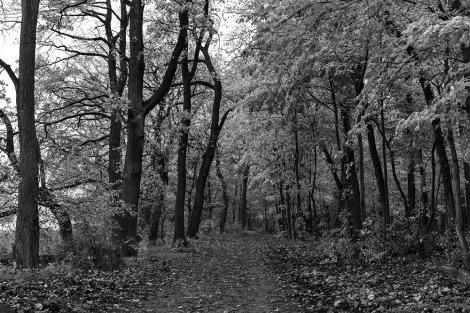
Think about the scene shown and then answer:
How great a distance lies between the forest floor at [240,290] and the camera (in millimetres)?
6547

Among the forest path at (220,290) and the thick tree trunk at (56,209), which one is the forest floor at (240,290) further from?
the thick tree trunk at (56,209)

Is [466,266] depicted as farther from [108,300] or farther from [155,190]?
[155,190]

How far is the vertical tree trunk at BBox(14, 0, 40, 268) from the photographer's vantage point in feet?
29.7

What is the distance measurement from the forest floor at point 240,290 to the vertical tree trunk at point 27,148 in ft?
2.54

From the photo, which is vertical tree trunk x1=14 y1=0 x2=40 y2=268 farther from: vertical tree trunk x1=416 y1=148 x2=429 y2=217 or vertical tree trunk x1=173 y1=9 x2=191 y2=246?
vertical tree trunk x1=416 y1=148 x2=429 y2=217

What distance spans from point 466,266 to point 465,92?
4.18 metres

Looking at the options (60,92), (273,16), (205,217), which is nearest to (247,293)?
(273,16)

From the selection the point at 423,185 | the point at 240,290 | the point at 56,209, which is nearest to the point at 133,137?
the point at 56,209

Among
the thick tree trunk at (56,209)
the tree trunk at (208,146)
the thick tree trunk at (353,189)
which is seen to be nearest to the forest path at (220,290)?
the thick tree trunk at (56,209)

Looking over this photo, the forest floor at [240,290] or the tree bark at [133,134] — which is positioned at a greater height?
the tree bark at [133,134]

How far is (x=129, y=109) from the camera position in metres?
13.0

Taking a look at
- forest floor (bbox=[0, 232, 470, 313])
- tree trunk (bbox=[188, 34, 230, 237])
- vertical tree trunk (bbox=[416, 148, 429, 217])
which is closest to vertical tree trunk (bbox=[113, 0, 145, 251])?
forest floor (bbox=[0, 232, 470, 313])

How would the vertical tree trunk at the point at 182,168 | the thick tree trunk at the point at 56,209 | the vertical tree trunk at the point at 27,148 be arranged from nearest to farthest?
1. the vertical tree trunk at the point at 27,148
2. the thick tree trunk at the point at 56,209
3. the vertical tree trunk at the point at 182,168

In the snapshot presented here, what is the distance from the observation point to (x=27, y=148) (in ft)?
30.5
